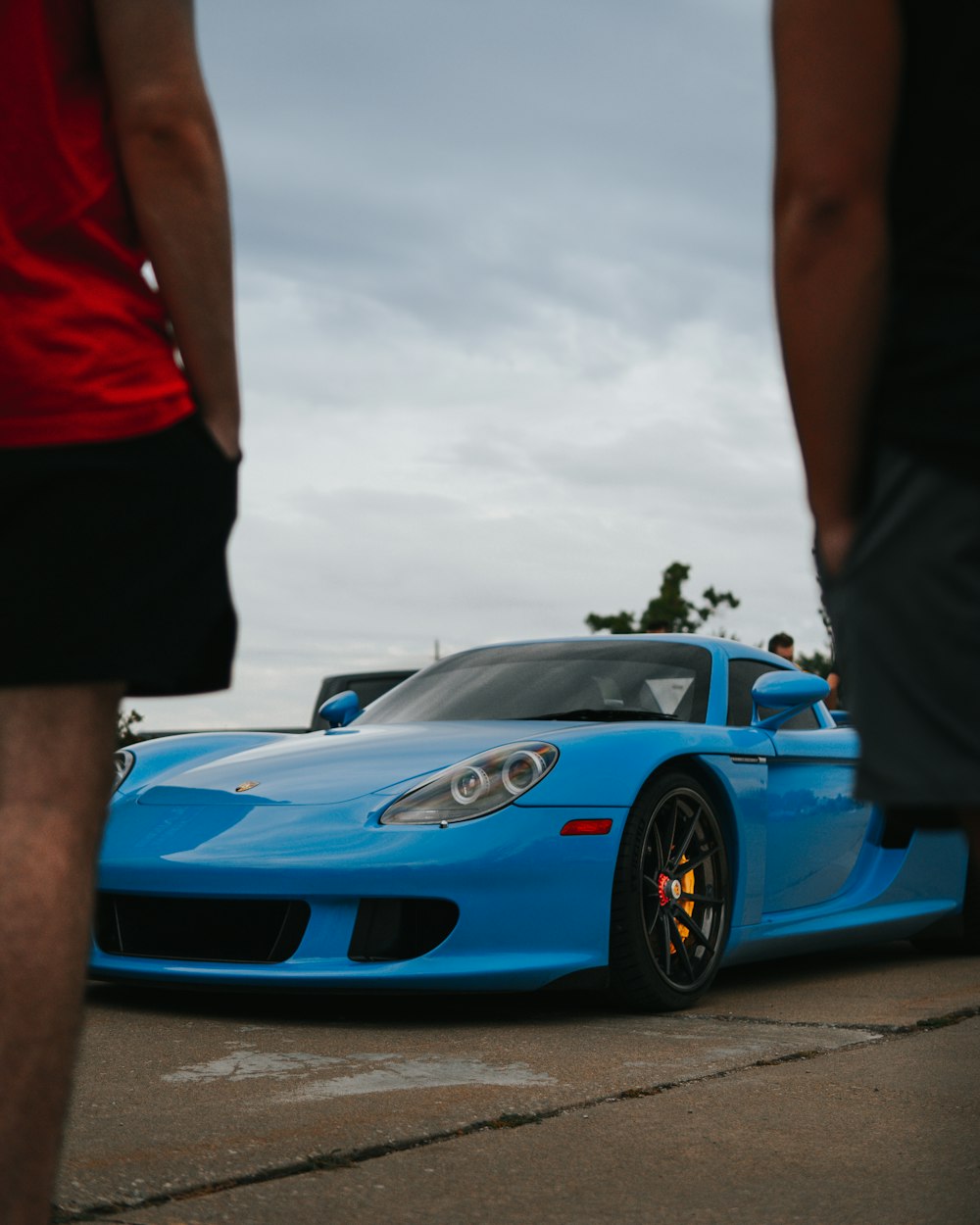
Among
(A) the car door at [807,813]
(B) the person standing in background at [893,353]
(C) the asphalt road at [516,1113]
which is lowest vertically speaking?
(C) the asphalt road at [516,1113]

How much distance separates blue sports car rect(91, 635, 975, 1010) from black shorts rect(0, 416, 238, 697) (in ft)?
9.90

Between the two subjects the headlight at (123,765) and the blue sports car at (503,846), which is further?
the headlight at (123,765)

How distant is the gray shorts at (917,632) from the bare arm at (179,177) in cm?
65

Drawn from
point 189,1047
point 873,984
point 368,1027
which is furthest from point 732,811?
point 189,1047

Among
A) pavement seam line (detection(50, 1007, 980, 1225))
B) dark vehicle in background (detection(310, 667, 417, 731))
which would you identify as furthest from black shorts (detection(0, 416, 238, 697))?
dark vehicle in background (detection(310, 667, 417, 731))

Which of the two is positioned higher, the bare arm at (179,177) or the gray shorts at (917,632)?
the bare arm at (179,177)

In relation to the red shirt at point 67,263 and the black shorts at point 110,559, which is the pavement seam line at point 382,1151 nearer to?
the black shorts at point 110,559

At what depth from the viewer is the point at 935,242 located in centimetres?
140

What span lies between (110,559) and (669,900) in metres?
3.77

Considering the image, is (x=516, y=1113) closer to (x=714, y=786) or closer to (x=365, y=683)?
(x=714, y=786)

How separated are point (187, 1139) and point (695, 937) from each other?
7.89ft

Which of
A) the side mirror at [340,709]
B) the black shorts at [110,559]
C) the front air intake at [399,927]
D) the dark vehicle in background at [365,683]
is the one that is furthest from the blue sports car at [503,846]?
the dark vehicle in background at [365,683]

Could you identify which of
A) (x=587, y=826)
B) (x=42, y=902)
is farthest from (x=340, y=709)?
(x=42, y=902)

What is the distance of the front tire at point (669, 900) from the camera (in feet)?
16.1
